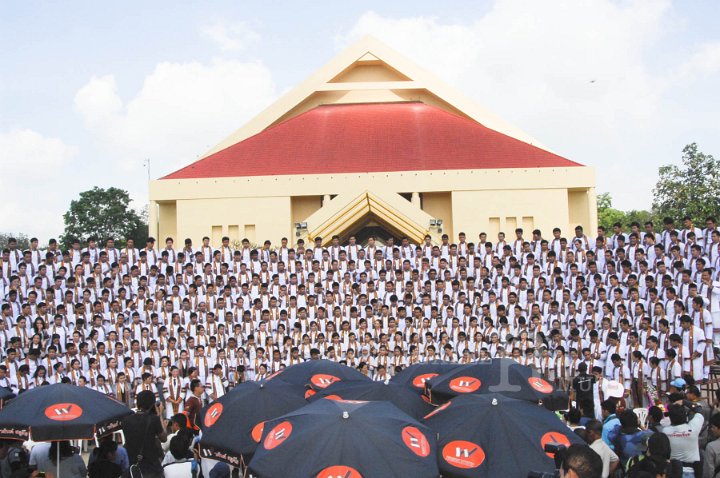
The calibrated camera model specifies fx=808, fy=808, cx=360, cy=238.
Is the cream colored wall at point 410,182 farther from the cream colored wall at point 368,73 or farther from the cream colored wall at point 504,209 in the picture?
the cream colored wall at point 368,73

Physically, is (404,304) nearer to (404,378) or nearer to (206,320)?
(206,320)

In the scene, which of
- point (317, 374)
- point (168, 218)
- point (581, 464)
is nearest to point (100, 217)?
point (168, 218)

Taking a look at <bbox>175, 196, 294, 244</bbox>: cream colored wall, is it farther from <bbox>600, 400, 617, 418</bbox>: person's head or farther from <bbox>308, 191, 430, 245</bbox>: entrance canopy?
<bbox>600, 400, 617, 418</bbox>: person's head

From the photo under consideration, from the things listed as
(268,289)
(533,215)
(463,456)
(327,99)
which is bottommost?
(463,456)

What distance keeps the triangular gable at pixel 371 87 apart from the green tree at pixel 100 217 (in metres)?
22.5

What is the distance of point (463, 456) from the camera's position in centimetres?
570

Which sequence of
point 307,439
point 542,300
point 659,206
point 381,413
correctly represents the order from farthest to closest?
point 659,206, point 542,300, point 381,413, point 307,439

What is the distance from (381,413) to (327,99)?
2749 cm

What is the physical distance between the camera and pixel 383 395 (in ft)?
24.5

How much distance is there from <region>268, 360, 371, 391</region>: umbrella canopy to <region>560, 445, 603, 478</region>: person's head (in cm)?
498

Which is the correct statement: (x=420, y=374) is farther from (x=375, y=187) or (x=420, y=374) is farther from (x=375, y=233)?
(x=375, y=233)

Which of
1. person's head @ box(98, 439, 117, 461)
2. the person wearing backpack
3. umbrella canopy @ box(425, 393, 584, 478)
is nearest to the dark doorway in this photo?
the person wearing backpack

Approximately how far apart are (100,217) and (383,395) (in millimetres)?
47531

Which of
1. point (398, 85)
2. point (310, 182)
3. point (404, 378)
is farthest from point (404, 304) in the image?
point (398, 85)
